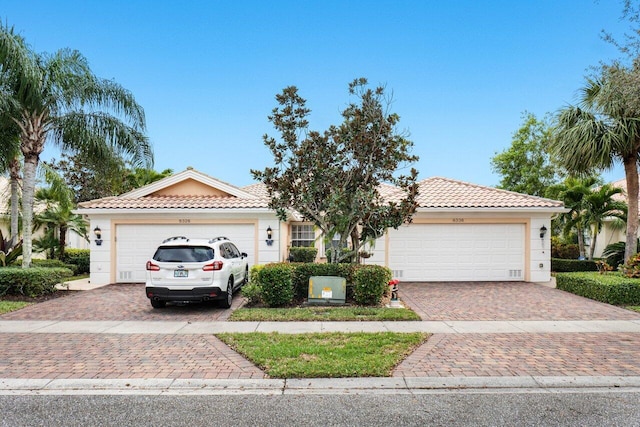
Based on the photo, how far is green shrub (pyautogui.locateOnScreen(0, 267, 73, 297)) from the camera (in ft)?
37.1

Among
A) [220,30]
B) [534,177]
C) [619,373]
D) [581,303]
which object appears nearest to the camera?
[619,373]

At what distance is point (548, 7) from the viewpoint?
1350cm

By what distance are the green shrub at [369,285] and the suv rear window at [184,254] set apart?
377cm

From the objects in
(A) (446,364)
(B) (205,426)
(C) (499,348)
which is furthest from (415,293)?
(B) (205,426)

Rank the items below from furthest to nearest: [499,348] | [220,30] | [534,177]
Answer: [534,177], [220,30], [499,348]

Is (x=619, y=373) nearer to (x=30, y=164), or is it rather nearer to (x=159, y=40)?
(x=30, y=164)

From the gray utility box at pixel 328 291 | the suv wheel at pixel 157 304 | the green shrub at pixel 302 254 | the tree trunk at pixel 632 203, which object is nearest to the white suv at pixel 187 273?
the suv wheel at pixel 157 304

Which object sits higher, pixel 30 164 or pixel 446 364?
pixel 30 164

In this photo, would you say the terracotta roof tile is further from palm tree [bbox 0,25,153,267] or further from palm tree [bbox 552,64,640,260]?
palm tree [bbox 0,25,153,267]

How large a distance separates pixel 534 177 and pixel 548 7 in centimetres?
1467

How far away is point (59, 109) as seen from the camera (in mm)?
12828

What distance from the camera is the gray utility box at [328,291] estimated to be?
34.0 feet

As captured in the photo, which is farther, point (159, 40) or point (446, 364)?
point (159, 40)

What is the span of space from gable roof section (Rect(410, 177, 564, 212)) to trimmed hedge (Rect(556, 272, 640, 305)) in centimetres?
333
